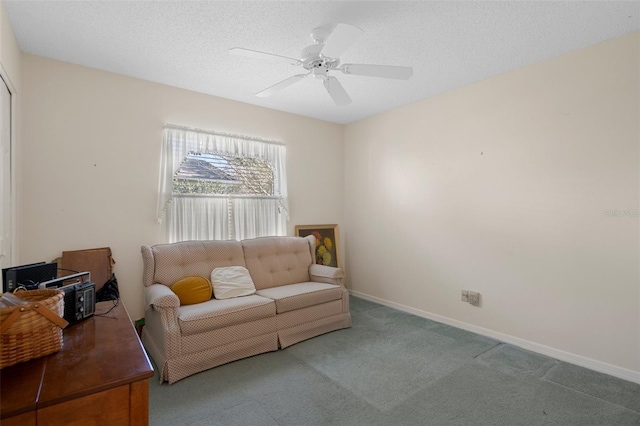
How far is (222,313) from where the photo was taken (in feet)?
8.36

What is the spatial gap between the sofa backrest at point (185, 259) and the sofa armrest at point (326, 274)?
2.70 ft

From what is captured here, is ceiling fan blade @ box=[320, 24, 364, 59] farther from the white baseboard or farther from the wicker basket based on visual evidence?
the white baseboard

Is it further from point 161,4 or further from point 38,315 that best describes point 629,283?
point 161,4

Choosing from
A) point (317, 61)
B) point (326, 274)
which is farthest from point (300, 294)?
point (317, 61)

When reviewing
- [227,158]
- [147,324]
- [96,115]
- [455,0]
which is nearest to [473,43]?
[455,0]

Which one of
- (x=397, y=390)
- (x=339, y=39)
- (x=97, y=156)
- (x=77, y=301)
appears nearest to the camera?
(x=77, y=301)

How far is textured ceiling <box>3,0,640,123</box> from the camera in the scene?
2.06m

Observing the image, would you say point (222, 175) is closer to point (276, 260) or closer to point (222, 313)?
point (276, 260)

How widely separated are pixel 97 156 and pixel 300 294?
229 centimetres

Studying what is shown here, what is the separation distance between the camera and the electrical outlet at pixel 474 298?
3.25 m

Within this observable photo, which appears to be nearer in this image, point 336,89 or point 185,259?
point 336,89

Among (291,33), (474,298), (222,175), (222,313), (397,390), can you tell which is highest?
(291,33)

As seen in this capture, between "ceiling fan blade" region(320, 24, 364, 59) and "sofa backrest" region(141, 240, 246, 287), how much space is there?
7.06ft

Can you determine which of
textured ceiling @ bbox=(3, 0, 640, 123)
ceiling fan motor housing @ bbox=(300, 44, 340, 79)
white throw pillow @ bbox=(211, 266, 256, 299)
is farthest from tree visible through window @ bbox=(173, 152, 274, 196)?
ceiling fan motor housing @ bbox=(300, 44, 340, 79)
